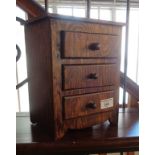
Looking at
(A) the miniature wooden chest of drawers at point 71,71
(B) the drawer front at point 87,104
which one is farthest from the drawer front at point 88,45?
(B) the drawer front at point 87,104

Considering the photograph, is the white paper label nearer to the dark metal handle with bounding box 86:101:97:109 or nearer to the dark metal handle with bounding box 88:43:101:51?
the dark metal handle with bounding box 86:101:97:109

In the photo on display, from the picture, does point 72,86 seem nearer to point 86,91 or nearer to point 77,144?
point 86,91

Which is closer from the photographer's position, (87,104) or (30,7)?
(87,104)

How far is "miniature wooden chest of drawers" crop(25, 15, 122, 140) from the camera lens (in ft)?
2.07

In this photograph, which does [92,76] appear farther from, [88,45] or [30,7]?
[30,7]

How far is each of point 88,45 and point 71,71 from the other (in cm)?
11

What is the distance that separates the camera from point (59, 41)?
2.05ft

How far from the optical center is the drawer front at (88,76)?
0.65m

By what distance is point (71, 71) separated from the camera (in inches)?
25.8

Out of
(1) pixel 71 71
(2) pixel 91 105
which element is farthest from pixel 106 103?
(1) pixel 71 71
